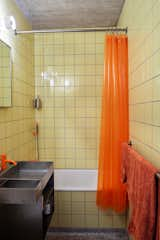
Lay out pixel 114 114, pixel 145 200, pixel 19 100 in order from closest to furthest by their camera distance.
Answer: pixel 145 200 < pixel 114 114 < pixel 19 100

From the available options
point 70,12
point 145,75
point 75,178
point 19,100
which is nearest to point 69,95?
point 19,100

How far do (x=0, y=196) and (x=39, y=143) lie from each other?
1.71m

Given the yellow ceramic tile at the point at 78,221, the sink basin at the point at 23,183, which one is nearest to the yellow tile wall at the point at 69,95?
the yellow ceramic tile at the point at 78,221

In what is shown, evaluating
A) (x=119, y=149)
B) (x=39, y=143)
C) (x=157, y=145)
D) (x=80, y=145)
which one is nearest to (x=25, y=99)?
(x=39, y=143)

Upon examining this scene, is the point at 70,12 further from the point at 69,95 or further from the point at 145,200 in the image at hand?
the point at 145,200

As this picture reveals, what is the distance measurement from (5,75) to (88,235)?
6.97 ft

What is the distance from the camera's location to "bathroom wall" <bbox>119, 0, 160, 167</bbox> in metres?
1.30

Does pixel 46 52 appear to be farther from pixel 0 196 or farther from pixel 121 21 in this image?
pixel 0 196

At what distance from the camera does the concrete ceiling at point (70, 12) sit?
228 centimetres

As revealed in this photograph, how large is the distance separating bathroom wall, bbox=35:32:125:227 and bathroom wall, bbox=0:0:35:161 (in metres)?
0.21

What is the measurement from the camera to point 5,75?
191cm

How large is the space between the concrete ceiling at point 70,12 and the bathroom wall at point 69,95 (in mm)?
158

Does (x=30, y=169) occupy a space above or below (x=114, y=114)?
below

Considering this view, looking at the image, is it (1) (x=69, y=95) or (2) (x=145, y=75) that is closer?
(2) (x=145, y=75)
